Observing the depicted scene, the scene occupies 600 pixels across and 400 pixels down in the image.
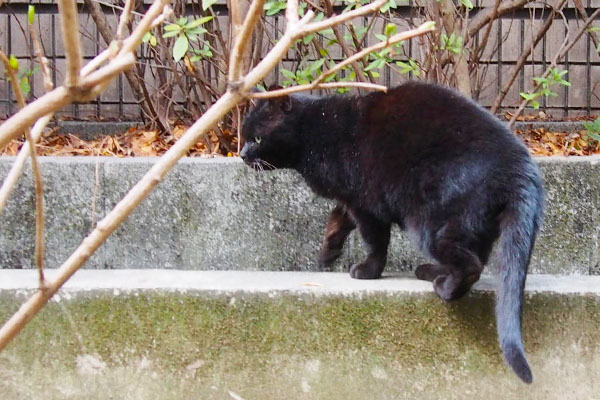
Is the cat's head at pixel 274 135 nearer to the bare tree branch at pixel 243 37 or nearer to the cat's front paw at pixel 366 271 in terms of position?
the cat's front paw at pixel 366 271

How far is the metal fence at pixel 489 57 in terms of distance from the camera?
5.54 meters

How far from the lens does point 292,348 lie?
114 inches

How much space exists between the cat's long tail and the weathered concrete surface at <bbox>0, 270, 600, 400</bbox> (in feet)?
0.79

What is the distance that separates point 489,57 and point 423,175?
110 inches

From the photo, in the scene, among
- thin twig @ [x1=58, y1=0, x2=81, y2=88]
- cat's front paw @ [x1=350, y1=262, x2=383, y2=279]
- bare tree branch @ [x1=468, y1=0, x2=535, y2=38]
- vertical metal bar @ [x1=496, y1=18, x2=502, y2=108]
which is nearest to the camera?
thin twig @ [x1=58, y1=0, x2=81, y2=88]

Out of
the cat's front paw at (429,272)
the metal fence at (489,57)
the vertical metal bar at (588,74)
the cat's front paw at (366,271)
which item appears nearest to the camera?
the cat's front paw at (429,272)

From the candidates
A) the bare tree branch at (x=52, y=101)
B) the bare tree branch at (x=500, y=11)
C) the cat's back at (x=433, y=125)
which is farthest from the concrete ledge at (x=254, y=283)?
the bare tree branch at (x=500, y=11)

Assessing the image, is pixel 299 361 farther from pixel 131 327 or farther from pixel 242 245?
pixel 242 245

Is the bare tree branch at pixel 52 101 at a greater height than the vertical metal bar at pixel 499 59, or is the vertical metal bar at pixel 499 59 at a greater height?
the bare tree branch at pixel 52 101

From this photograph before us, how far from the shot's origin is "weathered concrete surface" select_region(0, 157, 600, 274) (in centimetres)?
360

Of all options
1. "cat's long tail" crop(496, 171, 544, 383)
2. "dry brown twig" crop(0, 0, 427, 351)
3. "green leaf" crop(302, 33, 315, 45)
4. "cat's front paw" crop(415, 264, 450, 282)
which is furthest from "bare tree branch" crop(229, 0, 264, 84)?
"green leaf" crop(302, 33, 315, 45)

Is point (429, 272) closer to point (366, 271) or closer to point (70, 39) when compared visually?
point (366, 271)

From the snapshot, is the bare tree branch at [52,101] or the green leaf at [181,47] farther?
the green leaf at [181,47]

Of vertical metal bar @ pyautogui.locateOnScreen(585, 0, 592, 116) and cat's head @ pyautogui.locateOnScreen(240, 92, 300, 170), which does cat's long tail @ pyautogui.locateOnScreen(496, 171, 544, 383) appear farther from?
vertical metal bar @ pyautogui.locateOnScreen(585, 0, 592, 116)
